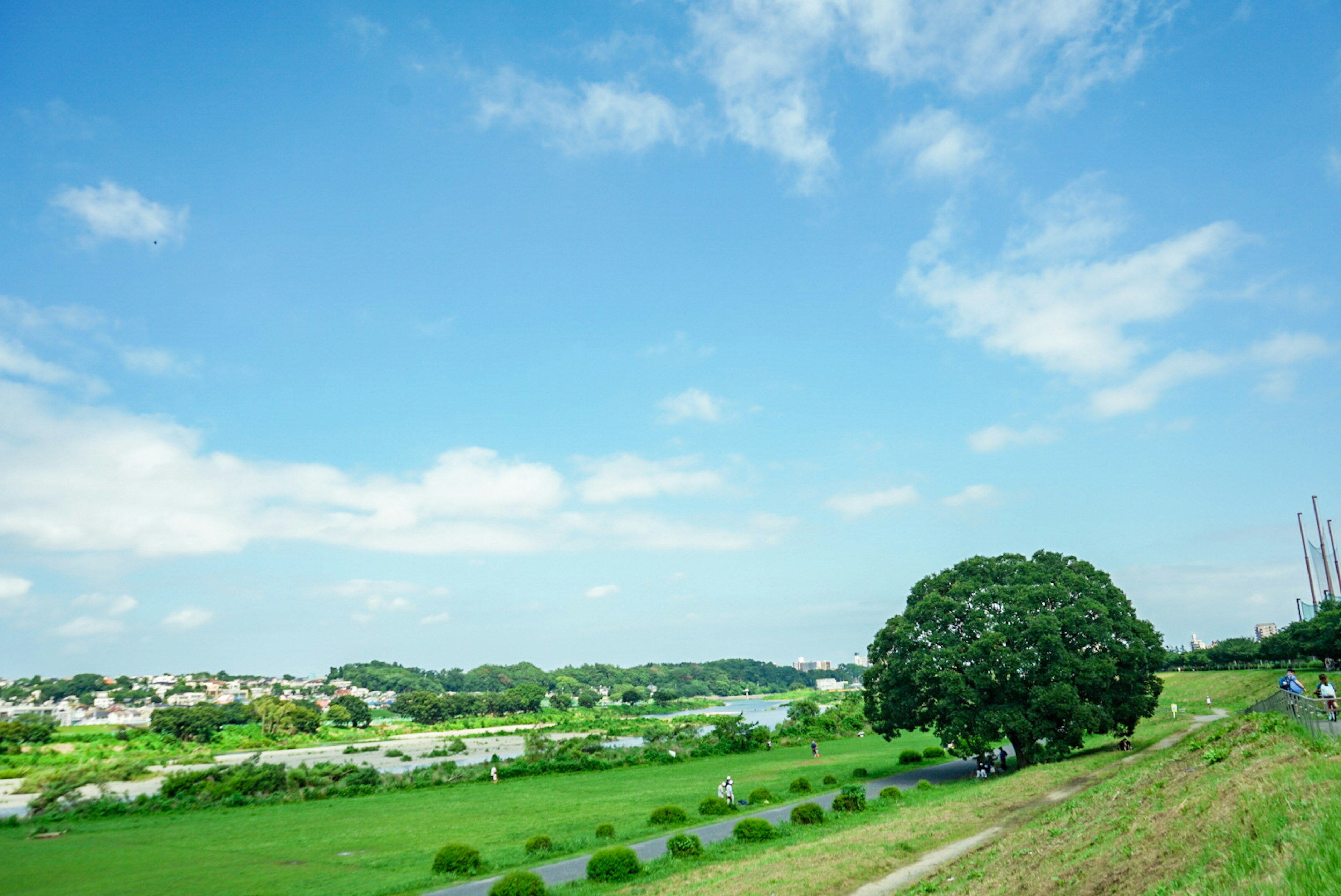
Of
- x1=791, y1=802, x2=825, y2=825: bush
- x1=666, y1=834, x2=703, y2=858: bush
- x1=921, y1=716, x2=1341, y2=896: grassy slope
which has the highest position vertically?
x1=921, y1=716, x2=1341, y2=896: grassy slope

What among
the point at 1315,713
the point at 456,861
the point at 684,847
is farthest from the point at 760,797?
the point at 1315,713

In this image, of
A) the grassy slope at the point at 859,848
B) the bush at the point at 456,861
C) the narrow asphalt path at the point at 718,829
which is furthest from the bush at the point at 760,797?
the bush at the point at 456,861

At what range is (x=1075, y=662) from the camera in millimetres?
38906

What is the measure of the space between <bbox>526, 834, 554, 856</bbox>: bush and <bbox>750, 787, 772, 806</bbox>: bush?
41.7ft

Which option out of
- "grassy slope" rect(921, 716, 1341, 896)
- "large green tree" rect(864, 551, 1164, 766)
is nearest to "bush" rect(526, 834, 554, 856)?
"grassy slope" rect(921, 716, 1341, 896)

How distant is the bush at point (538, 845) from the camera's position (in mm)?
29156

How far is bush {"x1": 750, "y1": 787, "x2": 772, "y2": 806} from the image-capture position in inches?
1508

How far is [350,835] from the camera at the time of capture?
38062 millimetres

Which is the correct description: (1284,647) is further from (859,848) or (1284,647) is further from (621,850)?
(621,850)

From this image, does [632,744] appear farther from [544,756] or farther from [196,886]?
[196,886]

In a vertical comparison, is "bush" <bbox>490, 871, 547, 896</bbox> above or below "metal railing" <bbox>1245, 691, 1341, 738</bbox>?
below

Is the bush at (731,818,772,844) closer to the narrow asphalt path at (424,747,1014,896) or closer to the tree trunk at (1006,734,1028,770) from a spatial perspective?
the narrow asphalt path at (424,747,1014,896)

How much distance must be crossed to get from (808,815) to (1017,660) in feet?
54.1

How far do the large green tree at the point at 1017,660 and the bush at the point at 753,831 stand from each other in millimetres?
16487
